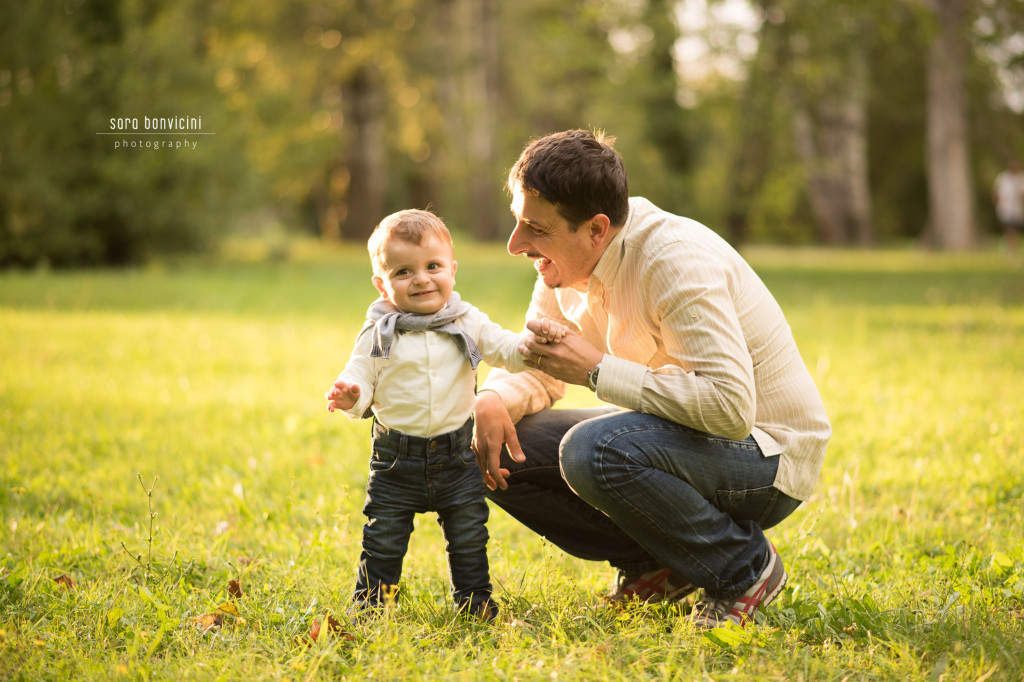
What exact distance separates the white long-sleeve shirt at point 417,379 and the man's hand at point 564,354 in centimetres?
7

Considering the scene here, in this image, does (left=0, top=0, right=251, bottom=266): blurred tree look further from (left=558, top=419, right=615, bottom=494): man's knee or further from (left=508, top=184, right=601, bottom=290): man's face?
(left=558, top=419, right=615, bottom=494): man's knee

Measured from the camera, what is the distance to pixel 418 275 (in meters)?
2.92

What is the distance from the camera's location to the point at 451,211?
1879 inches

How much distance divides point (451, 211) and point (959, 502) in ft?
146

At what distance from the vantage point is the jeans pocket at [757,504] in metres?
2.95

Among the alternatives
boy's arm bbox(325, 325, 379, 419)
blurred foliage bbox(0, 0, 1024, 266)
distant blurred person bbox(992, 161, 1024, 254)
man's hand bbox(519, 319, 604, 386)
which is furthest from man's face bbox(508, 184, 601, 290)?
distant blurred person bbox(992, 161, 1024, 254)

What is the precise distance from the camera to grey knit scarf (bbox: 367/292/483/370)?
9.52ft

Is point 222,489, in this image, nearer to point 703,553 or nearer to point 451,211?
point 703,553

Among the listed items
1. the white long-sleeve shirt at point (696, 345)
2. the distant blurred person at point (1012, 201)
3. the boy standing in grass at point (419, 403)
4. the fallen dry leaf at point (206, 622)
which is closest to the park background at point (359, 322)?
the fallen dry leaf at point (206, 622)

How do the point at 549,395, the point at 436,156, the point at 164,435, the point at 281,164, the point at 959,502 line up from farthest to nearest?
the point at 436,156, the point at 281,164, the point at 164,435, the point at 959,502, the point at 549,395

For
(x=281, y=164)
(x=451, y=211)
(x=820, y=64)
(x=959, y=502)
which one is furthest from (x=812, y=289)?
(x=451, y=211)

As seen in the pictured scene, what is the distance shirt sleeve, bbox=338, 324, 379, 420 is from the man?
0.38 meters

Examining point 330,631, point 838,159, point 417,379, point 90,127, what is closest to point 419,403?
point 417,379

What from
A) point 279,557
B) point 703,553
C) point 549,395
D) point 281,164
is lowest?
point 279,557
